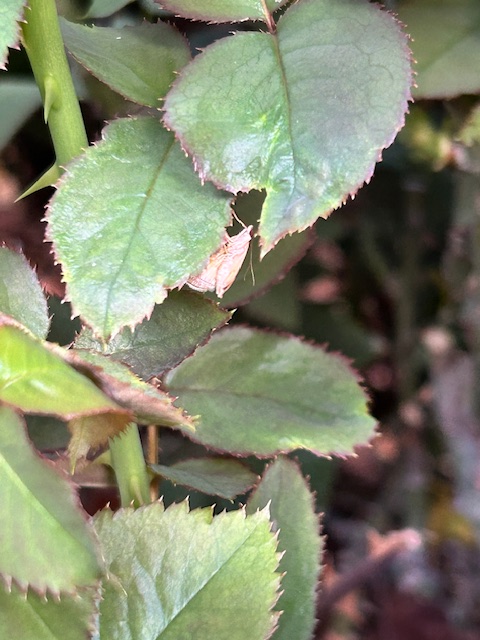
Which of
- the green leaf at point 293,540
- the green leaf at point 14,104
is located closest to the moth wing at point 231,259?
the green leaf at point 293,540

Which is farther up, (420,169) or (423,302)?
(420,169)

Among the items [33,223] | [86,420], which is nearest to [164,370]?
[86,420]

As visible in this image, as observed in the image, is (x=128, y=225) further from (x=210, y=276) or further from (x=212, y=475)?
(x=212, y=475)

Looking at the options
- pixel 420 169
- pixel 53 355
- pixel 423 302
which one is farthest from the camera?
pixel 423 302

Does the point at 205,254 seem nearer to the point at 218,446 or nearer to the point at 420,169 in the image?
the point at 218,446

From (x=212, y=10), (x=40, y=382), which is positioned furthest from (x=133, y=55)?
(x=40, y=382)

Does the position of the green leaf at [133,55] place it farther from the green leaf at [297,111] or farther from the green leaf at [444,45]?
the green leaf at [444,45]
